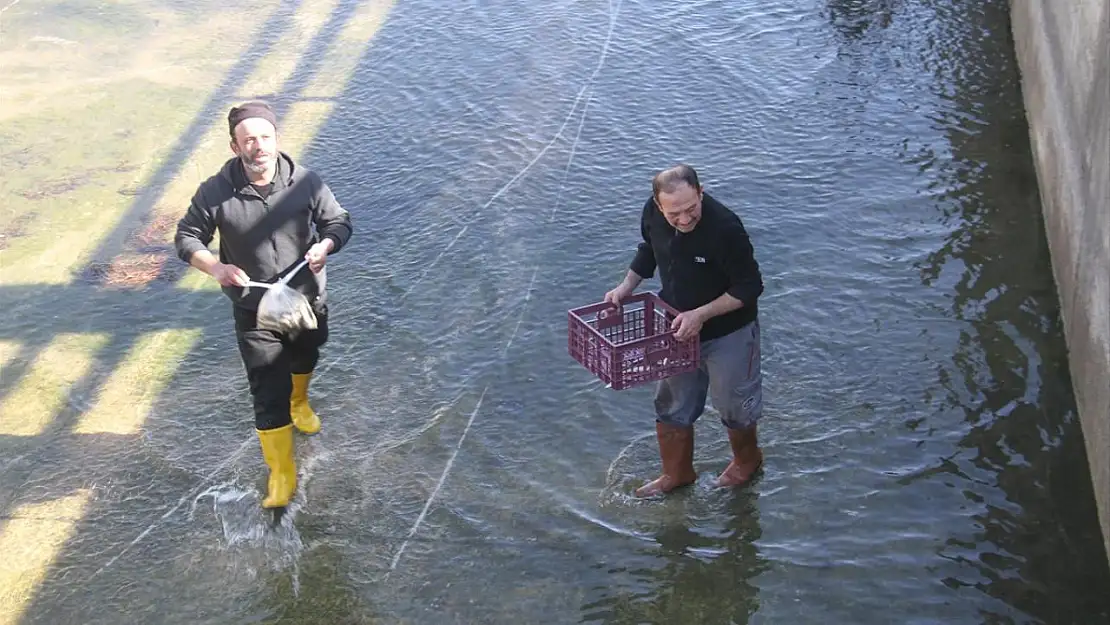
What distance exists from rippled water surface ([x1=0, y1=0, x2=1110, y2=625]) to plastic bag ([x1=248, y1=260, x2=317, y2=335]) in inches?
38.0

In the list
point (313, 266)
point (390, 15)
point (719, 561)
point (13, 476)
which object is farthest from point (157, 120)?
point (719, 561)

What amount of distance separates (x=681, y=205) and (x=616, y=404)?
6.51 feet

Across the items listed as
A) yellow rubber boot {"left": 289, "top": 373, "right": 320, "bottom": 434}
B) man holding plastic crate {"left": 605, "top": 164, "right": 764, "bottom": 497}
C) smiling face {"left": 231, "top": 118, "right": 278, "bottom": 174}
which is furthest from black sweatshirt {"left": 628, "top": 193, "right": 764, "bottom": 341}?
yellow rubber boot {"left": 289, "top": 373, "right": 320, "bottom": 434}

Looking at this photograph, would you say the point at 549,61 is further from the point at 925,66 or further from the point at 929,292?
the point at 929,292

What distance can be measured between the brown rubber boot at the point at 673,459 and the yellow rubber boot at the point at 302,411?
1879 mm

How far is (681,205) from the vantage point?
514cm

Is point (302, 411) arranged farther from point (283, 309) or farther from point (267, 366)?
point (283, 309)

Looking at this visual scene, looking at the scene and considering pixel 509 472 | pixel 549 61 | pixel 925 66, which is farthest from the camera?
pixel 549 61

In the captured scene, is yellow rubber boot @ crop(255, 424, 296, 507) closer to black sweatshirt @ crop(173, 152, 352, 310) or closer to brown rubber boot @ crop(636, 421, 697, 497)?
black sweatshirt @ crop(173, 152, 352, 310)

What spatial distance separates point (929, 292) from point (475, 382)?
287cm

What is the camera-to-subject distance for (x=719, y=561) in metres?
5.59

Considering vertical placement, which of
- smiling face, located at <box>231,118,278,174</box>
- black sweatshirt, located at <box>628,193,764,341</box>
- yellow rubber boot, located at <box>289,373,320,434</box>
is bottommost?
yellow rubber boot, located at <box>289,373,320,434</box>

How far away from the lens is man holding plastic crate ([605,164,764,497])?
527cm

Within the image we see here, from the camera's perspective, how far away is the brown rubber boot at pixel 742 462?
5.92 metres
